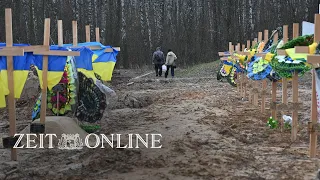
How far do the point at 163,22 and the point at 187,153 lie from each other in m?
24.8

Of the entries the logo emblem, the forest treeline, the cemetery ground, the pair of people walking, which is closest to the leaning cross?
the cemetery ground

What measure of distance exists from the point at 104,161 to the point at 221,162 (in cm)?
170

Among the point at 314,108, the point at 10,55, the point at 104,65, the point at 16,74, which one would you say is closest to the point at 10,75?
the point at 16,74

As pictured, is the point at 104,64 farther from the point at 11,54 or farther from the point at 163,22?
the point at 163,22

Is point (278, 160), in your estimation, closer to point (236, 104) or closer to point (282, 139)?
point (282, 139)

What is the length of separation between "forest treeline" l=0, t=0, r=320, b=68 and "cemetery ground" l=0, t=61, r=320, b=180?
17152 millimetres

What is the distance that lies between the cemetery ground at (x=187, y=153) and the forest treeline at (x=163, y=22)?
56.3ft

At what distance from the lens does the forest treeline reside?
28.3 meters

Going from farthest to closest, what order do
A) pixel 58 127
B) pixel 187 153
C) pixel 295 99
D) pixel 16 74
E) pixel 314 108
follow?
pixel 58 127, pixel 295 99, pixel 187 153, pixel 16 74, pixel 314 108

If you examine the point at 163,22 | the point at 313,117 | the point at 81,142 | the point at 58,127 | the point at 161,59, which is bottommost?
the point at 81,142

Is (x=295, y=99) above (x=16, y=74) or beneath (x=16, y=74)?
beneath

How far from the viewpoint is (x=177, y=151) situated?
22.5ft

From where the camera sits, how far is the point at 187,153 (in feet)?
22.1

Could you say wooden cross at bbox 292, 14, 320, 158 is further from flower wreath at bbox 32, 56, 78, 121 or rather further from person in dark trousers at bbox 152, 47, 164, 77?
person in dark trousers at bbox 152, 47, 164, 77
